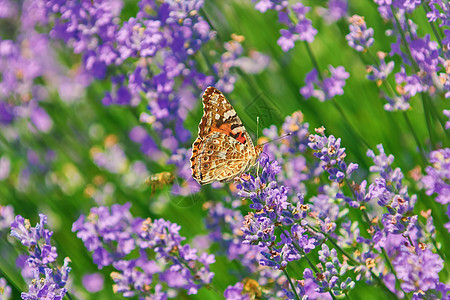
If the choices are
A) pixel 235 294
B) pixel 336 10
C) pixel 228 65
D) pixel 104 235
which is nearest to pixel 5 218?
pixel 104 235

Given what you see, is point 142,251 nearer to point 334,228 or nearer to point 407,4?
point 334,228

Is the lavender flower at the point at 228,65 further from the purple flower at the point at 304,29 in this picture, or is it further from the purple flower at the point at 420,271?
the purple flower at the point at 420,271

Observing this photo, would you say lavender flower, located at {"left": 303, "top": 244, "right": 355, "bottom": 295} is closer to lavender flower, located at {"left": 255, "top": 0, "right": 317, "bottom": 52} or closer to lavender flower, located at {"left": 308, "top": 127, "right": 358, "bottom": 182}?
lavender flower, located at {"left": 308, "top": 127, "right": 358, "bottom": 182}

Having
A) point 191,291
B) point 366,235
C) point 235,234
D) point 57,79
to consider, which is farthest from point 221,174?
point 57,79

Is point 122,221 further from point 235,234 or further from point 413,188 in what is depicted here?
point 413,188

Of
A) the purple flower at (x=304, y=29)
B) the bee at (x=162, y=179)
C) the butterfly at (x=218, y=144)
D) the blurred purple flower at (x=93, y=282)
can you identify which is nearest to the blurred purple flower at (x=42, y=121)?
the blurred purple flower at (x=93, y=282)

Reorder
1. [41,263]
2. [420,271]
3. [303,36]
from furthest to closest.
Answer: [303,36] → [41,263] → [420,271]

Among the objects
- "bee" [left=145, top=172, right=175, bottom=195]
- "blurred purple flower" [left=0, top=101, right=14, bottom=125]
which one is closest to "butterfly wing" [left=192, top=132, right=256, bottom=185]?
"bee" [left=145, top=172, right=175, bottom=195]
